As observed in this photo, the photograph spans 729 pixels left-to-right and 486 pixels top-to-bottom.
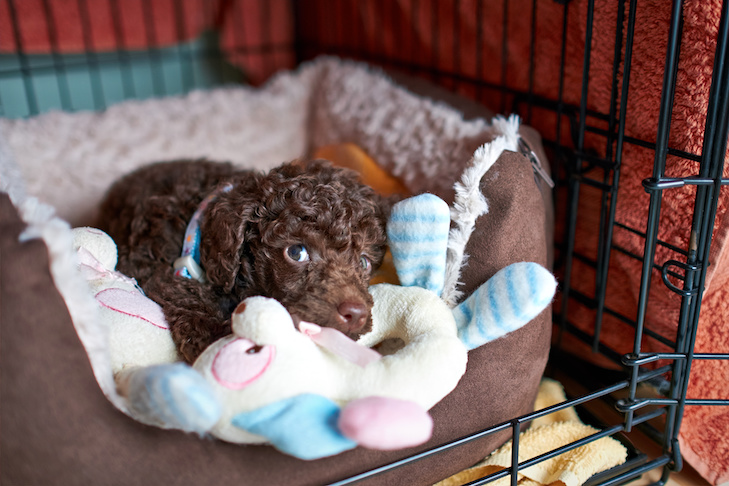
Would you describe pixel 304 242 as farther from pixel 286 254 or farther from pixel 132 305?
pixel 132 305

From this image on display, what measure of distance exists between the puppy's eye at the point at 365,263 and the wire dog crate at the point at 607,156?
1.63 ft

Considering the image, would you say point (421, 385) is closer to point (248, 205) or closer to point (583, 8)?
point (248, 205)

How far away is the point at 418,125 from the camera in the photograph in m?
1.99

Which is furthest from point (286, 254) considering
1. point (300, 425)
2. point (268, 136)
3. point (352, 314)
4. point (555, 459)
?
point (268, 136)

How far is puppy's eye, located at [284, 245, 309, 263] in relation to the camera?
4.47 feet

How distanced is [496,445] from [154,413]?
2.72ft

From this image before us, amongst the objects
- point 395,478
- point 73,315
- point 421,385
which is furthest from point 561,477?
point 73,315

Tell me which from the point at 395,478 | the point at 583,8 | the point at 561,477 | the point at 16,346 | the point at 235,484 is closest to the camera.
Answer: the point at 16,346

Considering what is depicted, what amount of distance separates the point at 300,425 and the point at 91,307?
46 cm

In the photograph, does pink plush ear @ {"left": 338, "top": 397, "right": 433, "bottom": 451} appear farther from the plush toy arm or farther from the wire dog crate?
the wire dog crate

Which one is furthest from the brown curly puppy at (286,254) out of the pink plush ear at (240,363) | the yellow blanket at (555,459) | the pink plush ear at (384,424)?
the yellow blanket at (555,459)

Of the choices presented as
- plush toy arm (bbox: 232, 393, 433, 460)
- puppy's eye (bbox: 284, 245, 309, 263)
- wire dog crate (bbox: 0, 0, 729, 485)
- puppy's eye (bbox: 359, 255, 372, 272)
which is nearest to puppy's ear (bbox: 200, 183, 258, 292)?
puppy's eye (bbox: 284, 245, 309, 263)

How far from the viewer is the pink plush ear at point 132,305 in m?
1.28

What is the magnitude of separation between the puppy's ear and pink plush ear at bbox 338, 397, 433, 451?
579 millimetres
